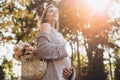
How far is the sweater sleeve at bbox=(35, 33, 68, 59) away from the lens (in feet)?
12.3

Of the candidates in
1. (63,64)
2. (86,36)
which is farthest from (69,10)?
(63,64)

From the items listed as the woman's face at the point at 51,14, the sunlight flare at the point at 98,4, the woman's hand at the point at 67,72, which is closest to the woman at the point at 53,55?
the woman's hand at the point at 67,72

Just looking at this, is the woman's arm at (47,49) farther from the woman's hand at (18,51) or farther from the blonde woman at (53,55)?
the woman's hand at (18,51)

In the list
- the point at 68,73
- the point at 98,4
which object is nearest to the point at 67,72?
the point at 68,73

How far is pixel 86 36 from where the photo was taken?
31.8 metres

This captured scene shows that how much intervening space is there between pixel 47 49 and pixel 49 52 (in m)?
0.04

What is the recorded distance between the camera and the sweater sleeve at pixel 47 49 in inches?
147

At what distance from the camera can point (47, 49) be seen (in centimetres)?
375

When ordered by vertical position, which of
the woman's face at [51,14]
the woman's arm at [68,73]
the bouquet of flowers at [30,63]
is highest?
the woman's face at [51,14]

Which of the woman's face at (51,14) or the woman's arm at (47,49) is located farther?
the woman's face at (51,14)

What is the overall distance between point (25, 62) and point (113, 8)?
29.4m

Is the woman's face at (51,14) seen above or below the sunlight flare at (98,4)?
below

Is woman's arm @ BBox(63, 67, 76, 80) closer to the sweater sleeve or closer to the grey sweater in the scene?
the grey sweater

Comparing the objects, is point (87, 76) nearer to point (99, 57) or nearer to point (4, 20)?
point (99, 57)
